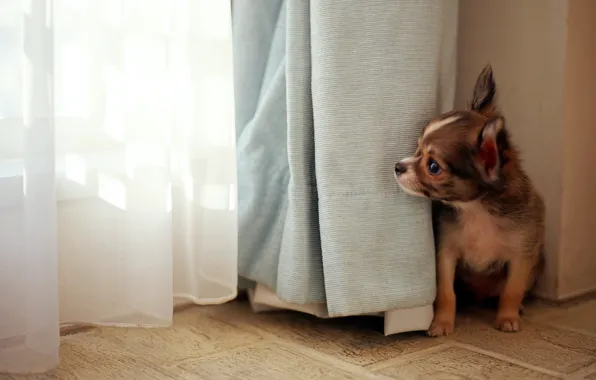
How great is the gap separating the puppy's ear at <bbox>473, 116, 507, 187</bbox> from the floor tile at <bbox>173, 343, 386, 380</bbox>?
43cm

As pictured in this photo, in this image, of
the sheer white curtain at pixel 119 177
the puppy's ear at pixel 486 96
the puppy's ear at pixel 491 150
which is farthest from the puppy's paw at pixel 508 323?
the sheer white curtain at pixel 119 177

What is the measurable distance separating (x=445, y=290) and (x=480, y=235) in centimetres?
13

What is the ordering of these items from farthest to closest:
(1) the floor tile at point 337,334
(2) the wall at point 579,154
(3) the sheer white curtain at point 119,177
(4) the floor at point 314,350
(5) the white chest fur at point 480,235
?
(2) the wall at point 579,154
(5) the white chest fur at point 480,235
(1) the floor tile at point 337,334
(4) the floor at point 314,350
(3) the sheer white curtain at point 119,177

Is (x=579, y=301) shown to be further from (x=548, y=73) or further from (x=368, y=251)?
(x=368, y=251)

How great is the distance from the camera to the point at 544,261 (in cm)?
173

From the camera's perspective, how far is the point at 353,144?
136 centimetres

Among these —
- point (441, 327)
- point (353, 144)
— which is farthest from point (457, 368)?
point (353, 144)

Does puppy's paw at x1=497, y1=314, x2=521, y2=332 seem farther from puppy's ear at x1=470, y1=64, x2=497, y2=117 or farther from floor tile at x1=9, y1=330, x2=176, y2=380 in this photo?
floor tile at x1=9, y1=330, x2=176, y2=380

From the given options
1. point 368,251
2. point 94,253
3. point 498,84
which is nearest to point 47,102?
point 94,253

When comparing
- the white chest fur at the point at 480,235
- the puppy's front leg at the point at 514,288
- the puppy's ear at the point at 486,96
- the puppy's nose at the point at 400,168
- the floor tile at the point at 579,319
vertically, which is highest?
the puppy's ear at the point at 486,96

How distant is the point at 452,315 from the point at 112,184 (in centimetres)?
72

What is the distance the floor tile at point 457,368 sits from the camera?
1291mm

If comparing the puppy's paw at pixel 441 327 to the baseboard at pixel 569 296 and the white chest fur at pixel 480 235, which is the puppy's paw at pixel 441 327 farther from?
the baseboard at pixel 569 296

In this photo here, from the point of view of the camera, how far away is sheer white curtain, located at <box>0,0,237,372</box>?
3.91 ft
